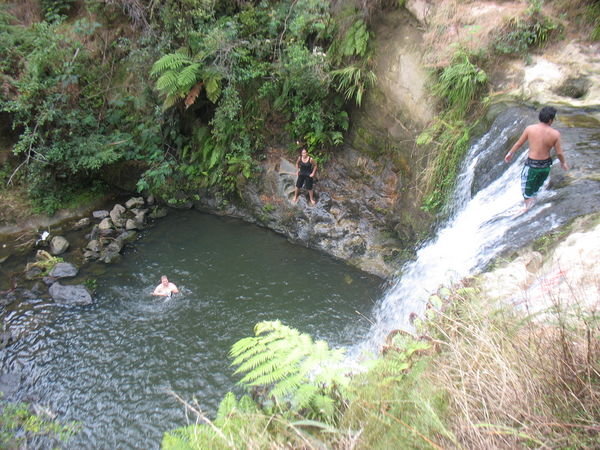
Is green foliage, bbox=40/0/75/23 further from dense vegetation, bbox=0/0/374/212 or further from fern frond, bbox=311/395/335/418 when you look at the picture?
fern frond, bbox=311/395/335/418

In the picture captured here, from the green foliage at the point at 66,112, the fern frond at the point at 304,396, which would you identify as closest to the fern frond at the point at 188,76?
the green foliage at the point at 66,112

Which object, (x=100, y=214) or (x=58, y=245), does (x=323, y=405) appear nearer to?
(x=58, y=245)

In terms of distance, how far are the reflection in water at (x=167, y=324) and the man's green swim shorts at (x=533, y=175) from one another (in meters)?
3.54

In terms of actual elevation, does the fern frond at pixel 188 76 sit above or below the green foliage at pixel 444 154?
Result: above

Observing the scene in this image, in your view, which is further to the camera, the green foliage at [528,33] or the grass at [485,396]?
the green foliage at [528,33]

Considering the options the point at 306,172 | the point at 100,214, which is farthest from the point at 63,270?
the point at 306,172

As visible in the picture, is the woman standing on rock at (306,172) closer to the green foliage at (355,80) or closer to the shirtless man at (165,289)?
the green foliage at (355,80)

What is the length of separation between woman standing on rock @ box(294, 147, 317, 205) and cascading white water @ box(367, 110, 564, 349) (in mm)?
3188

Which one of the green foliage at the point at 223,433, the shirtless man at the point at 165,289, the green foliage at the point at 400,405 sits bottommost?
the shirtless man at the point at 165,289

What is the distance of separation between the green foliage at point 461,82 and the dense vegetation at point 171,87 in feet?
5.97

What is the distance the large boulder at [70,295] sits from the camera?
25.9ft

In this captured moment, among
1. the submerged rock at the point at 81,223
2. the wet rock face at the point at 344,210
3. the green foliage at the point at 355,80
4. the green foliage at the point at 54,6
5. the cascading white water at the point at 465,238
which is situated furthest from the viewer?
the green foliage at the point at 54,6

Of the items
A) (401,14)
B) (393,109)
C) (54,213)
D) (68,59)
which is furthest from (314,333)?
(68,59)

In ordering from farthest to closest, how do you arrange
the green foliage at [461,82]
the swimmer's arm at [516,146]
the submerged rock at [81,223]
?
the submerged rock at [81,223] → the green foliage at [461,82] → the swimmer's arm at [516,146]
